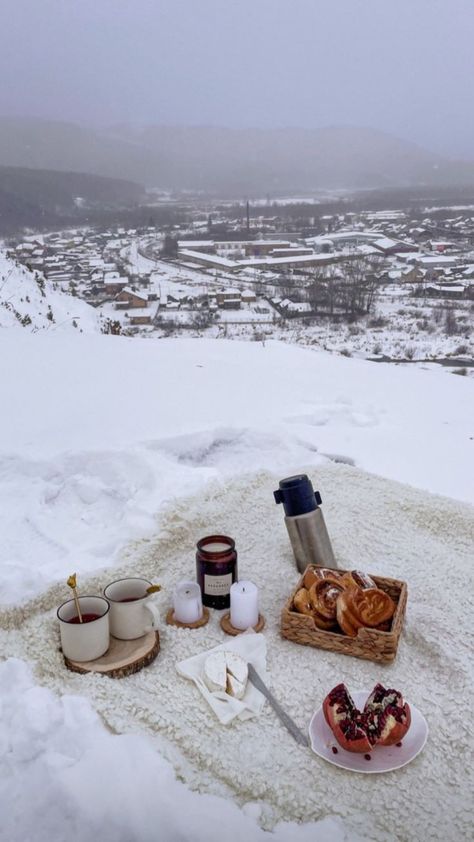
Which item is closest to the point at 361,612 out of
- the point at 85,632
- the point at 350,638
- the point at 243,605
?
the point at 350,638

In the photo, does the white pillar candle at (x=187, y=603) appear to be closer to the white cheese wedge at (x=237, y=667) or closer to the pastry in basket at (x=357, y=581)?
the white cheese wedge at (x=237, y=667)

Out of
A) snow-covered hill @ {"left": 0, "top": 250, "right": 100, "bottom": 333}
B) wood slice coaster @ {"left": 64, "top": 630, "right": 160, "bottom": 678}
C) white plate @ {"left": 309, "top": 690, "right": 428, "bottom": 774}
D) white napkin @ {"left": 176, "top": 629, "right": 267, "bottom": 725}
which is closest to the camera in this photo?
white plate @ {"left": 309, "top": 690, "right": 428, "bottom": 774}

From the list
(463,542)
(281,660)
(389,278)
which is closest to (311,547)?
(281,660)

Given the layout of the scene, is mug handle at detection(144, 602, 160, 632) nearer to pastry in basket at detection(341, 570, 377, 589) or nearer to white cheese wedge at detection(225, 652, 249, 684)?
white cheese wedge at detection(225, 652, 249, 684)

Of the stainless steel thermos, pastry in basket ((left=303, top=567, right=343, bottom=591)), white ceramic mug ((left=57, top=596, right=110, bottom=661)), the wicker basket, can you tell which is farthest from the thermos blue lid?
white ceramic mug ((left=57, top=596, right=110, bottom=661))

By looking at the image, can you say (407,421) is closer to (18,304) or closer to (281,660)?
(281,660)

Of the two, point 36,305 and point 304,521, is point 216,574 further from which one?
point 36,305
